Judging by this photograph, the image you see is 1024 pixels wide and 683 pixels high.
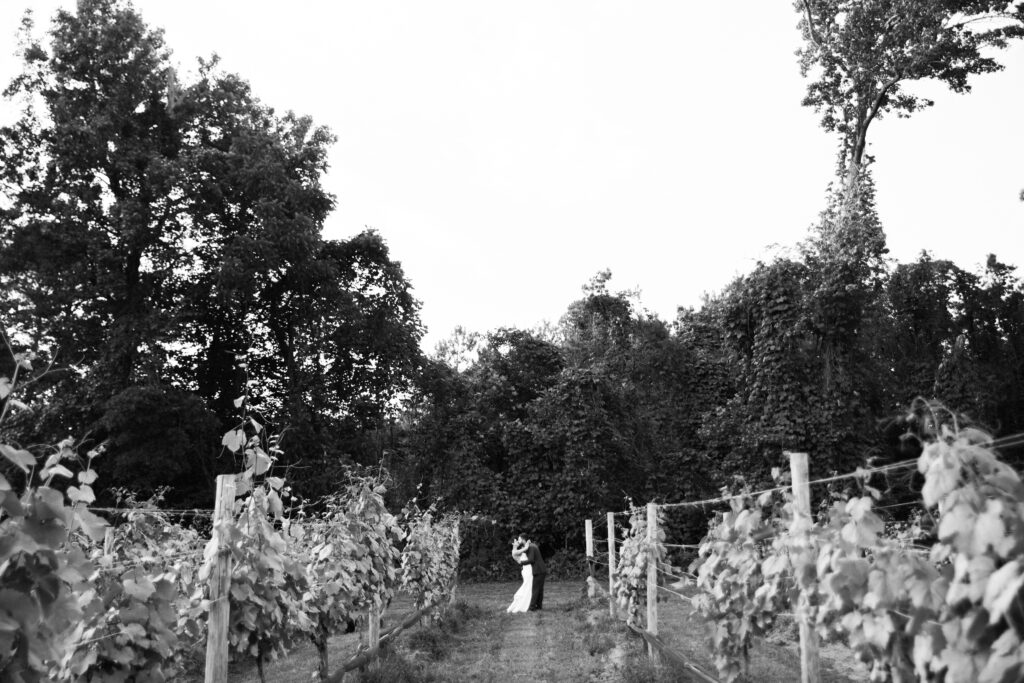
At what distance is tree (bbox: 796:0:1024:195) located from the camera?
71.4 ft

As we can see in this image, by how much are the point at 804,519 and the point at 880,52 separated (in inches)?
872

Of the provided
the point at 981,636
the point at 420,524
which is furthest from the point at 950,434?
the point at 420,524

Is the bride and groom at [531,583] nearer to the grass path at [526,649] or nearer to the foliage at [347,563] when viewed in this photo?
the grass path at [526,649]

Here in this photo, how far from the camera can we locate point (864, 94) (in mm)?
23484

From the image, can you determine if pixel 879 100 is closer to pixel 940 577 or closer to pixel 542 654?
pixel 542 654

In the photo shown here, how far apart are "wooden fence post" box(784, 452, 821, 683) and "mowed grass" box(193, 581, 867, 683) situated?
1.49m

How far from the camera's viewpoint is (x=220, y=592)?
202 inches

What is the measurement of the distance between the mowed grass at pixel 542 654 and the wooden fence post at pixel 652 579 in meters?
0.27

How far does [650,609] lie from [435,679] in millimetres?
2254

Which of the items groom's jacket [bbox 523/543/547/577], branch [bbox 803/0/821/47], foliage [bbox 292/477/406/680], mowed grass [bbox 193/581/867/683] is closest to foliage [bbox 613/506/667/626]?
mowed grass [bbox 193/581/867/683]

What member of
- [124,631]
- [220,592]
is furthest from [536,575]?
[124,631]

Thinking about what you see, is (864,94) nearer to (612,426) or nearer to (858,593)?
(612,426)

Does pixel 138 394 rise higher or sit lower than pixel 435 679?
higher

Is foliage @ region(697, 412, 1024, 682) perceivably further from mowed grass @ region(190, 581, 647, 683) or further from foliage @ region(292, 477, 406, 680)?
mowed grass @ region(190, 581, 647, 683)
